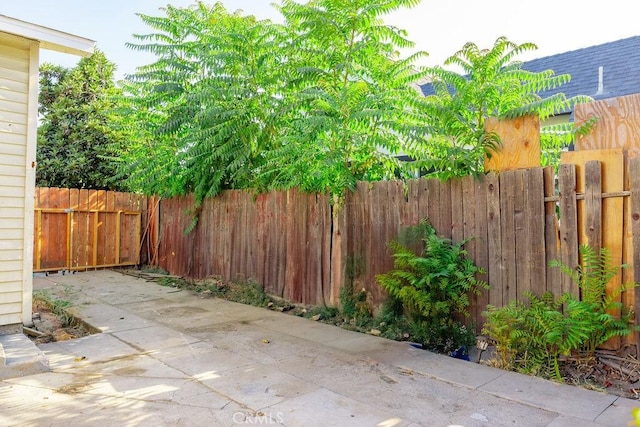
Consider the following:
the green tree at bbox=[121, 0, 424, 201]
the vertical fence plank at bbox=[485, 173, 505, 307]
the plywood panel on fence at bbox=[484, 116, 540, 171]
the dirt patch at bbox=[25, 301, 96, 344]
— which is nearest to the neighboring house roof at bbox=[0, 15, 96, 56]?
the green tree at bbox=[121, 0, 424, 201]

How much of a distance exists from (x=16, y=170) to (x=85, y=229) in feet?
23.2

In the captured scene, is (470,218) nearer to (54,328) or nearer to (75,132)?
(54,328)

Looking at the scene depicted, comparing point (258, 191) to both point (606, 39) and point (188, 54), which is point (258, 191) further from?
point (606, 39)

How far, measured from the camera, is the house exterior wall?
4727 mm

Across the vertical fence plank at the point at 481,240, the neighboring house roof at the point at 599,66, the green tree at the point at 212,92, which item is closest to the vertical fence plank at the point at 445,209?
the vertical fence plank at the point at 481,240

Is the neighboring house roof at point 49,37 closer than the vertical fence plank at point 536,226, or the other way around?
A: the vertical fence plank at point 536,226

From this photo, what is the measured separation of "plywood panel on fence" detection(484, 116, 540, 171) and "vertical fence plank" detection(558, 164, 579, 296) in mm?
388

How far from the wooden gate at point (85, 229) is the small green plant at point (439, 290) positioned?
9.64 meters

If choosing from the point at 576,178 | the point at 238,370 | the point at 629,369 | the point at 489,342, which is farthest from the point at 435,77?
the point at 238,370

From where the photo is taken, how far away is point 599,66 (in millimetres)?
10086

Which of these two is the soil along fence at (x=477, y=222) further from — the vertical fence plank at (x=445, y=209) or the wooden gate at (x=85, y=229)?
the wooden gate at (x=85, y=229)

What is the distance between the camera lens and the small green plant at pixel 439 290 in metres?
4.31

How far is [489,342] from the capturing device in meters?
4.15

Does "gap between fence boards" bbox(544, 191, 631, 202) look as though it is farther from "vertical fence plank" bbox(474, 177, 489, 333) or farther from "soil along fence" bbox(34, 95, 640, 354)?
"vertical fence plank" bbox(474, 177, 489, 333)
